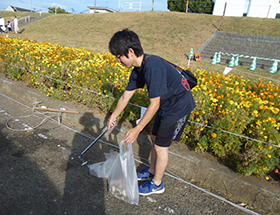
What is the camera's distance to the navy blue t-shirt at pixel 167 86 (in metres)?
1.75

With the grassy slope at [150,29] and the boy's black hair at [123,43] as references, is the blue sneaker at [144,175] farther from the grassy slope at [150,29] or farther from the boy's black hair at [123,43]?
the grassy slope at [150,29]

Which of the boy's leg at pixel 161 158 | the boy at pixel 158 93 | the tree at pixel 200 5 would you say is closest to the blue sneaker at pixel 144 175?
the boy at pixel 158 93

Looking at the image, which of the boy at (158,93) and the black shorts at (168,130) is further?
the black shorts at (168,130)

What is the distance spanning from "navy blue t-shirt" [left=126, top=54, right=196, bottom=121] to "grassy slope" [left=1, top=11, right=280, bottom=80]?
13760mm

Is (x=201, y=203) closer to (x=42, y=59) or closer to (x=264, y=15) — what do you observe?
(x=42, y=59)

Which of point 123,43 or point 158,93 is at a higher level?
point 123,43

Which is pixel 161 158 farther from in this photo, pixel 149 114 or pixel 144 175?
pixel 149 114

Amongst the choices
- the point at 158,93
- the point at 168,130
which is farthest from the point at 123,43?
the point at 168,130

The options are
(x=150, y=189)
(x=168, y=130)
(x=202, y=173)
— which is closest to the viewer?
(x=168, y=130)

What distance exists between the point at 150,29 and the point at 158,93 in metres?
20.4

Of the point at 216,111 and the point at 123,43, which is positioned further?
the point at 216,111

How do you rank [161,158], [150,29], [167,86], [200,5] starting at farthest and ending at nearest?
[200,5], [150,29], [161,158], [167,86]

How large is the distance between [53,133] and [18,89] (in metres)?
2.17

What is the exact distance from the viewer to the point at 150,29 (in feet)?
68.0
